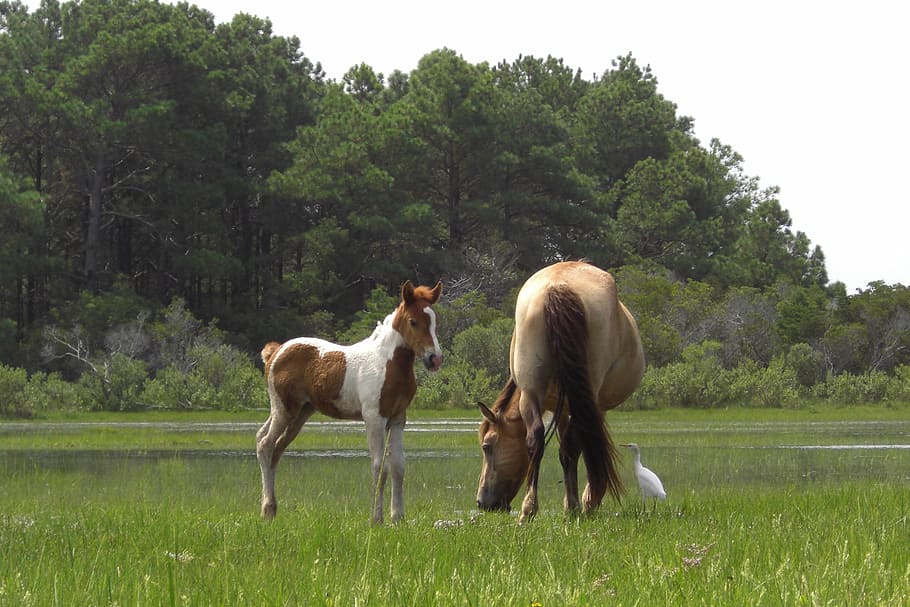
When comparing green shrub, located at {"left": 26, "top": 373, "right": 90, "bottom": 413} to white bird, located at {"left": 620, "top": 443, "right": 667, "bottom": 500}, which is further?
green shrub, located at {"left": 26, "top": 373, "right": 90, "bottom": 413}

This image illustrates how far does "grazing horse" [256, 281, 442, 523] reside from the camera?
9328mm

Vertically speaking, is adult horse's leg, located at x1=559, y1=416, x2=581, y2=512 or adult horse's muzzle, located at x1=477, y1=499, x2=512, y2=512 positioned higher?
adult horse's leg, located at x1=559, y1=416, x2=581, y2=512

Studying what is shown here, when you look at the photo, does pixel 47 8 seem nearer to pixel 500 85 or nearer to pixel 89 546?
pixel 500 85

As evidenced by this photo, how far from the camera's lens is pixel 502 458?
10.4 meters

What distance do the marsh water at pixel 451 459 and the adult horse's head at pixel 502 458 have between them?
1350 millimetres

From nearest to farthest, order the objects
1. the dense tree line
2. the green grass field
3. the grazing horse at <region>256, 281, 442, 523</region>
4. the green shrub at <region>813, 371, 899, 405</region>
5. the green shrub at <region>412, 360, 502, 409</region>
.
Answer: the green grass field
the grazing horse at <region>256, 281, 442, 523</region>
the green shrub at <region>412, 360, 502, 409</region>
the green shrub at <region>813, 371, 899, 405</region>
the dense tree line

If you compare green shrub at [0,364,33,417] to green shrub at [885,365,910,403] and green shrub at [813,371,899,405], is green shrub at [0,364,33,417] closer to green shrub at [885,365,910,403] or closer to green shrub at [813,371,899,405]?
green shrub at [813,371,899,405]

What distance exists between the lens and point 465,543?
6.80 meters

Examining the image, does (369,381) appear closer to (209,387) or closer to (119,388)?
(209,387)

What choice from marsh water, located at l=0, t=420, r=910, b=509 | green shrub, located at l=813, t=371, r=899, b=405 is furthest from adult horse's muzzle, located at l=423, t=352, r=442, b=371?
green shrub, located at l=813, t=371, r=899, b=405

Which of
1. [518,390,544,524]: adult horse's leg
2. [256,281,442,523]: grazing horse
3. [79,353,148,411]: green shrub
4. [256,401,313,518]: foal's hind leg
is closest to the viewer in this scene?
[518,390,544,524]: adult horse's leg

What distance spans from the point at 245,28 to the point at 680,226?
2075 cm

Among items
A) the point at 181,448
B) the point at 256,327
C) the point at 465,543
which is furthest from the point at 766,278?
the point at 465,543

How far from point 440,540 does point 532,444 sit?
205cm
